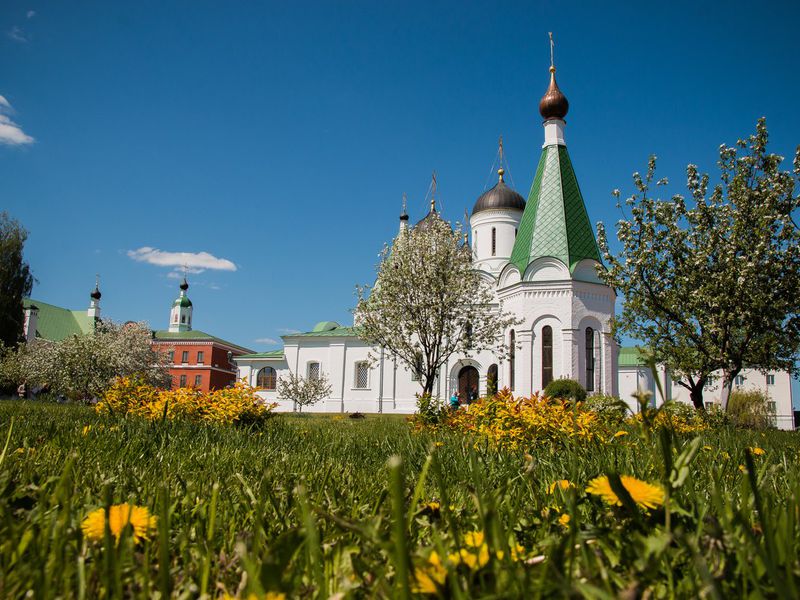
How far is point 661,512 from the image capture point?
1.11 metres

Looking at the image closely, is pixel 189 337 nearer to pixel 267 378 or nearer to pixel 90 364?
pixel 267 378

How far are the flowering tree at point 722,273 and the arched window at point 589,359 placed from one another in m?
7.88

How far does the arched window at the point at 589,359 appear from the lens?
25.6 meters

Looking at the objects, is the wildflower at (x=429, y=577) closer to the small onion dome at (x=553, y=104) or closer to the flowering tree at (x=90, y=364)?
the flowering tree at (x=90, y=364)

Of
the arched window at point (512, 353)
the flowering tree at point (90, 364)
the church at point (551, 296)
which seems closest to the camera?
the flowering tree at point (90, 364)

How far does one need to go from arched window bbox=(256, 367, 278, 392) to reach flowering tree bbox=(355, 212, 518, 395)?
24496 millimetres

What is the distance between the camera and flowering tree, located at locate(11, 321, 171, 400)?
21.3 m

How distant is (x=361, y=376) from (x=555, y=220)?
59.1 feet

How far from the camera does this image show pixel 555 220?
27.4 m

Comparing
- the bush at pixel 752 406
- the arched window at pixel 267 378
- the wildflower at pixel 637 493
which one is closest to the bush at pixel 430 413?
the wildflower at pixel 637 493

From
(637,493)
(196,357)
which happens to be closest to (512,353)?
(637,493)

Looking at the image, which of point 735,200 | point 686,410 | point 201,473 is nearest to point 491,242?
point 735,200

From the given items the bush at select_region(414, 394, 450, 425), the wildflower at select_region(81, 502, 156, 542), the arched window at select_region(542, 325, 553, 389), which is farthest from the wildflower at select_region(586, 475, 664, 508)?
the arched window at select_region(542, 325, 553, 389)

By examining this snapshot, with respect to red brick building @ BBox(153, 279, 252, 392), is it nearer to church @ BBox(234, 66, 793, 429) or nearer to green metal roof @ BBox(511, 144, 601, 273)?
church @ BBox(234, 66, 793, 429)
